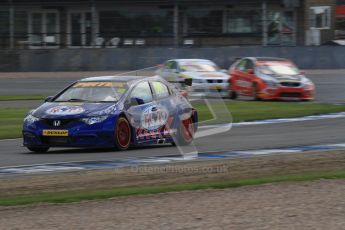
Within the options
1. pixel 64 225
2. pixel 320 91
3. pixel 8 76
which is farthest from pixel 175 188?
pixel 8 76

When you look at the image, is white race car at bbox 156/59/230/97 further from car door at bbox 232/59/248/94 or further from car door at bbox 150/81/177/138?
car door at bbox 150/81/177/138

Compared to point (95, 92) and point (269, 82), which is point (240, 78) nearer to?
point (269, 82)

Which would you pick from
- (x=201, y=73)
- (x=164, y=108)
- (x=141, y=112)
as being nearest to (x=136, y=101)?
(x=141, y=112)

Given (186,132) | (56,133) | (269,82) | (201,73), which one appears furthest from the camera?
(201,73)

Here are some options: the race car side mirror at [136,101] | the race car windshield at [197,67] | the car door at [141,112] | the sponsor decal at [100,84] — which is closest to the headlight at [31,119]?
the sponsor decal at [100,84]

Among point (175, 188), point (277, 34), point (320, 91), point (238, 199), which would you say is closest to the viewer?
point (238, 199)

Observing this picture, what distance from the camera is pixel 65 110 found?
1313cm

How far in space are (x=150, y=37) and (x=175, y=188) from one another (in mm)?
32973

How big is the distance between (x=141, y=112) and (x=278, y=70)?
43.6 ft

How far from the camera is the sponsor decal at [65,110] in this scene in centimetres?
1307

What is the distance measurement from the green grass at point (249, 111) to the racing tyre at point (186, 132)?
2.30 metres

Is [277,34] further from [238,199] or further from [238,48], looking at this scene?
[238,199]

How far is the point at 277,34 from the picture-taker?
133 feet

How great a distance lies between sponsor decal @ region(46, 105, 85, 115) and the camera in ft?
42.9
